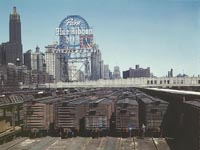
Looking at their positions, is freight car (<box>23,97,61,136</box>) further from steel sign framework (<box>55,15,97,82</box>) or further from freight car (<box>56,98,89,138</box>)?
steel sign framework (<box>55,15,97,82</box>)

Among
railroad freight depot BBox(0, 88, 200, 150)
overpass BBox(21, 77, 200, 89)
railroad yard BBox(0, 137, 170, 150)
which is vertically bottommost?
railroad yard BBox(0, 137, 170, 150)

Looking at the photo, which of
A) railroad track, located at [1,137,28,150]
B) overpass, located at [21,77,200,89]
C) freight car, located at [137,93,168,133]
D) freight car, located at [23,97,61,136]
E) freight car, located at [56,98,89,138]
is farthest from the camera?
overpass, located at [21,77,200,89]

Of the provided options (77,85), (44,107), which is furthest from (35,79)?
(44,107)

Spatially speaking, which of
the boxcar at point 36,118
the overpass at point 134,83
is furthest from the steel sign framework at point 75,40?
the boxcar at point 36,118

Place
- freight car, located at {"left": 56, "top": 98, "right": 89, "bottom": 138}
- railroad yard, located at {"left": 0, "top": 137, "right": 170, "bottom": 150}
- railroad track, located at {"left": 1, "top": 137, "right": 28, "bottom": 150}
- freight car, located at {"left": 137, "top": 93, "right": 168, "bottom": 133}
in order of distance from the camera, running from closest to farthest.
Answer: railroad yard, located at {"left": 0, "top": 137, "right": 170, "bottom": 150}, railroad track, located at {"left": 1, "top": 137, "right": 28, "bottom": 150}, freight car, located at {"left": 137, "top": 93, "right": 168, "bottom": 133}, freight car, located at {"left": 56, "top": 98, "right": 89, "bottom": 138}

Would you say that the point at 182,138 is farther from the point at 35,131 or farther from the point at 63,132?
the point at 35,131

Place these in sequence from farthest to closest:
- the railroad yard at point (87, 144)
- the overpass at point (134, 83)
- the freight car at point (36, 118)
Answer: the overpass at point (134, 83)
the freight car at point (36, 118)
the railroad yard at point (87, 144)

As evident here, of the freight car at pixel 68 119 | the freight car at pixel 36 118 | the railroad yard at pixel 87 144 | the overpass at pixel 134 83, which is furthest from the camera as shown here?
the overpass at pixel 134 83

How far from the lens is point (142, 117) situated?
90.1ft

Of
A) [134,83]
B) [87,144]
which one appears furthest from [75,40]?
[87,144]

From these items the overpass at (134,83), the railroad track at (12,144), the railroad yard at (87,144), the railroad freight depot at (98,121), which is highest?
the overpass at (134,83)

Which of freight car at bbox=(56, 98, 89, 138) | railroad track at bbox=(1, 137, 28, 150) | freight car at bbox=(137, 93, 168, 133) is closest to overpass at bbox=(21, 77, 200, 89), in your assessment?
railroad track at bbox=(1, 137, 28, 150)

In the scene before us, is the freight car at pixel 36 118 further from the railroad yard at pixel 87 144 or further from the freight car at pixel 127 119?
the freight car at pixel 127 119

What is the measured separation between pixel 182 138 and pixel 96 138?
6.87 metres
